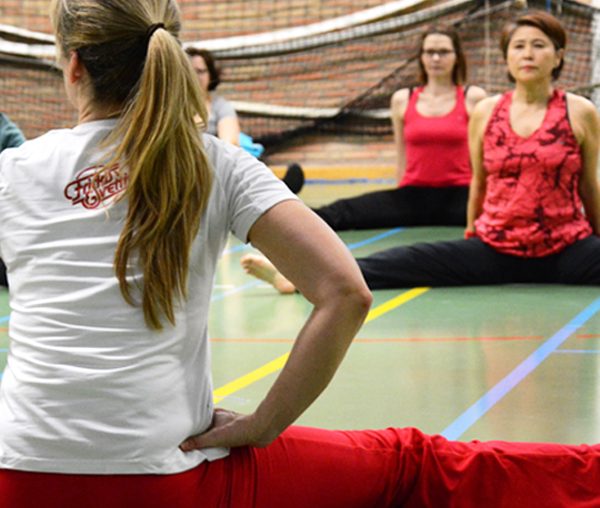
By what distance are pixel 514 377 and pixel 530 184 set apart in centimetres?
151

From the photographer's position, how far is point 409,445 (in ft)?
6.31

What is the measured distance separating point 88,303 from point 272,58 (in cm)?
966

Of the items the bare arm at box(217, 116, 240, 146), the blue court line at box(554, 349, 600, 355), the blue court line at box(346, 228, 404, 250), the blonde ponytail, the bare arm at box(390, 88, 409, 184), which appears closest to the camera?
the blonde ponytail

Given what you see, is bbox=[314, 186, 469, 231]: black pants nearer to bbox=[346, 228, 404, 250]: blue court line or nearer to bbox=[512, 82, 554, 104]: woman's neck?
bbox=[346, 228, 404, 250]: blue court line

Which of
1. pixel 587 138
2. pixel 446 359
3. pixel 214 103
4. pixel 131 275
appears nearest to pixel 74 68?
pixel 131 275

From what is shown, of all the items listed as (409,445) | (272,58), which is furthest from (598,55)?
(409,445)

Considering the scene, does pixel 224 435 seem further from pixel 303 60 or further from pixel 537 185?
pixel 303 60

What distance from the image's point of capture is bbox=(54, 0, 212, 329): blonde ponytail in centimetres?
158

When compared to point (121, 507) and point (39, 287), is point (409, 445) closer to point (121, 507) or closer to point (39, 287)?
point (121, 507)

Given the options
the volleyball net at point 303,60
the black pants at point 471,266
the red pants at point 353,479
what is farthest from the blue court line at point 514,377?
the volleyball net at point 303,60

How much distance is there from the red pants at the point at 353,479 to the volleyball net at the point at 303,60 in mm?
8399

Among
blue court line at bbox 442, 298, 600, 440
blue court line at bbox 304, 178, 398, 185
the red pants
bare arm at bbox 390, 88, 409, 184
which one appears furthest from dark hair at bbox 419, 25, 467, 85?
the red pants

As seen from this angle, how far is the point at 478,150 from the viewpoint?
482 centimetres

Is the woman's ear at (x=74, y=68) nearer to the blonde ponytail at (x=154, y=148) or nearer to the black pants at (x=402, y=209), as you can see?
the blonde ponytail at (x=154, y=148)
